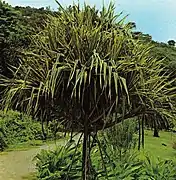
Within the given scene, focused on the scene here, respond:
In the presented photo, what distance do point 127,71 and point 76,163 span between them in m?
2.70

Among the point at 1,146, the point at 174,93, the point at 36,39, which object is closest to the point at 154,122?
the point at 174,93

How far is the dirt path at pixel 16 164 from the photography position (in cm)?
1149

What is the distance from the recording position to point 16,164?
1333 centimetres

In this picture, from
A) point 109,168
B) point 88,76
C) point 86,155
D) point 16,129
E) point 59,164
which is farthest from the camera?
point 16,129

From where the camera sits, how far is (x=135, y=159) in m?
8.55

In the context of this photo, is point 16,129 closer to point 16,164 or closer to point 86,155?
point 16,164

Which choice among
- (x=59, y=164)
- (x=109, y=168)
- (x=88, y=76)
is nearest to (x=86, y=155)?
(x=88, y=76)

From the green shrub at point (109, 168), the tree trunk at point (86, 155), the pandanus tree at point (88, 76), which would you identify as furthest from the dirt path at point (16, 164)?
the pandanus tree at point (88, 76)

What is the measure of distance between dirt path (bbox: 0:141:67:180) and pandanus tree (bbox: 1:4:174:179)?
5.79 m

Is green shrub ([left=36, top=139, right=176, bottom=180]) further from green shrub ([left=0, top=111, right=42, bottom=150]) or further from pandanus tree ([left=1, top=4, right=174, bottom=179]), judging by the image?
green shrub ([left=0, top=111, right=42, bottom=150])

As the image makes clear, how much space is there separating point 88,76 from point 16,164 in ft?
28.4

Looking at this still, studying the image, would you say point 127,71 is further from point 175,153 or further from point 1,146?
point 1,146

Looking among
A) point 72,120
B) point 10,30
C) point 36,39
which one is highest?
point 10,30

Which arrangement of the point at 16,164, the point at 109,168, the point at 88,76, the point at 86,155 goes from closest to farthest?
the point at 88,76, the point at 86,155, the point at 109,168, the point at 16,164
